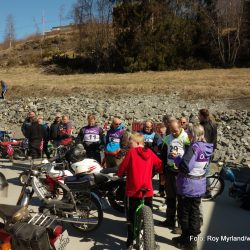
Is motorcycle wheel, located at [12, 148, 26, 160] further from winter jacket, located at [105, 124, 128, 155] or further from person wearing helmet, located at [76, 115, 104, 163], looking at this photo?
winter jacket, located at [105, 124, 128, 155]

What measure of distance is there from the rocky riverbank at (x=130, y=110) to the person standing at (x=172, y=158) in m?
8.18

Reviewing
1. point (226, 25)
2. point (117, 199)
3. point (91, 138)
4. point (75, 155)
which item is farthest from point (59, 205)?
point (226, 25)

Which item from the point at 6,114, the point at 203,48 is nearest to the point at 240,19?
the point at 203,48

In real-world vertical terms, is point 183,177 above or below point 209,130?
below

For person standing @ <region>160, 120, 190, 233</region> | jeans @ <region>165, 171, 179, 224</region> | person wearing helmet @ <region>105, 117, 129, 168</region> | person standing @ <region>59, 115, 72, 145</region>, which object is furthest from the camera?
person standing @ <region>59, 115, 72, 145</region>

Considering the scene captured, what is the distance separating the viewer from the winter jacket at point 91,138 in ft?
32.3

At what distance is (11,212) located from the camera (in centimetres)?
559

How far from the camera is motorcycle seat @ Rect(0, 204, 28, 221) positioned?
5.52 m

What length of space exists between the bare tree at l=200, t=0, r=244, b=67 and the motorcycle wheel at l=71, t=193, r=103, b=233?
3097 centimetres

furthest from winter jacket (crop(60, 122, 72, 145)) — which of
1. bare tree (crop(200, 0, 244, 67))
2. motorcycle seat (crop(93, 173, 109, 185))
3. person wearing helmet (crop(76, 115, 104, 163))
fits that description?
bare tree (crop(200, 0, 244, 67))

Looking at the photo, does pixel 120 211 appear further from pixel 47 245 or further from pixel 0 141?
pixel 0 141

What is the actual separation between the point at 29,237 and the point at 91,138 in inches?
193

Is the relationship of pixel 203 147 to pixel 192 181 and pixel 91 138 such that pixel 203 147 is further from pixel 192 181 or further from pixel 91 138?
pixel 91 138

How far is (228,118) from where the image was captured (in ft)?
62.2
